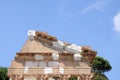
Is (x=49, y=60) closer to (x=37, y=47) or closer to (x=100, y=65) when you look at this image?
(x=37, y=47)

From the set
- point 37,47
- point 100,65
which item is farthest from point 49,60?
point 100,65

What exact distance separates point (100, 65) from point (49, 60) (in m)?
34.4

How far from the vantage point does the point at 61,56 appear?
2988 cm

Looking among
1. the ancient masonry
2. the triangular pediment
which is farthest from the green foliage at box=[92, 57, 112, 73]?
the triangular pediment

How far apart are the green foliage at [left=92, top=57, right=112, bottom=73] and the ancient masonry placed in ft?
106

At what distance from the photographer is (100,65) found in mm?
63281

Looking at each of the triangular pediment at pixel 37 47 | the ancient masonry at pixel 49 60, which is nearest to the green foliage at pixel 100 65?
the ancient masonry at pixel 49 60

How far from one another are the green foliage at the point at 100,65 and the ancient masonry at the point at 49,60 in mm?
32273

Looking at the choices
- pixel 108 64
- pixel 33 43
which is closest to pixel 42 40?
pixel 33 43

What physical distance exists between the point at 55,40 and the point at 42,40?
1.01 meters

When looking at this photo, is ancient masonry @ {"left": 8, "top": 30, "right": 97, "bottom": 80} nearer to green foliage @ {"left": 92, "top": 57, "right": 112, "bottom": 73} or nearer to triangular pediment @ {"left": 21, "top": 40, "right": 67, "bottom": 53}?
triangular pediment @ {"left": 21, "top": 40, "right": 67, "bottom": 53}

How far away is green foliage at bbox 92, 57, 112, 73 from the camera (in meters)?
62.6

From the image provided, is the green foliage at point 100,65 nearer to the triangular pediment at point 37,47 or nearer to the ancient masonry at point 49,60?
the ancient masonry at point 49,60

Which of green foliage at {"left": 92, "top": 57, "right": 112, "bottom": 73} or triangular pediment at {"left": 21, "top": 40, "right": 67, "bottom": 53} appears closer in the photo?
triangular pediment at {"left": 21, "top": 40, "right": 67, "bottom": 53}
